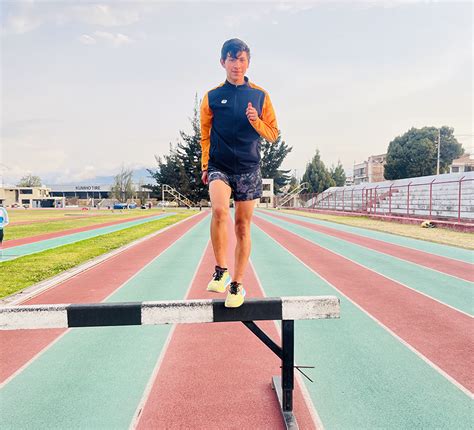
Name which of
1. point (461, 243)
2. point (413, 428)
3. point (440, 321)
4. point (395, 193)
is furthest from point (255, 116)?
point (395, 193)

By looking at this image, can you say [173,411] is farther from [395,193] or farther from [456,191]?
[395,193]

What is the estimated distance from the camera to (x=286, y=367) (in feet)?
8.48

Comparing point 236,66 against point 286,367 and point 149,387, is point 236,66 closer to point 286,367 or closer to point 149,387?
point 286,367

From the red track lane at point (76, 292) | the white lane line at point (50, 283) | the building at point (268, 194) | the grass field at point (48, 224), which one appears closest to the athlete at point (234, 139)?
the red track lane at point (76, 292)

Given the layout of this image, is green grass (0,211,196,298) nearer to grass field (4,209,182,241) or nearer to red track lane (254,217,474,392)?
grass field (4,209,182,241)

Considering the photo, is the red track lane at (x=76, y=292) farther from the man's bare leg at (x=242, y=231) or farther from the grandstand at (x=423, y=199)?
the grandstand at (x=423, y=199)

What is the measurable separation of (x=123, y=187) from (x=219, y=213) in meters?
72.0

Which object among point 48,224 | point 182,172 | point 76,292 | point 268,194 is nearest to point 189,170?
point 182,172

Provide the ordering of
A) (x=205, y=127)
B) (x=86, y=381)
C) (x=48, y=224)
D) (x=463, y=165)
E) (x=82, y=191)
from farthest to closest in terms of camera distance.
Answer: (x=82, y=191), (x=463, y=165), (x=48, y=224), (x=86, y=381), (x=205, y=127)

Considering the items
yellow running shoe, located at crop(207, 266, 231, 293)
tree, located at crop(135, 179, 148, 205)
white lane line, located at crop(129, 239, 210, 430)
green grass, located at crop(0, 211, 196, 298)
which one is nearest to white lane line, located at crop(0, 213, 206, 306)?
green grass, located at crop(0, 211, 196, 298)

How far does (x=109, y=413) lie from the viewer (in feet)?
8.41

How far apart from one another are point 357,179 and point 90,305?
116 meters

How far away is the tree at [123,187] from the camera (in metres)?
69.2

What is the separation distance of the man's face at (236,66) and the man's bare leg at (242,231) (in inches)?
38.6
